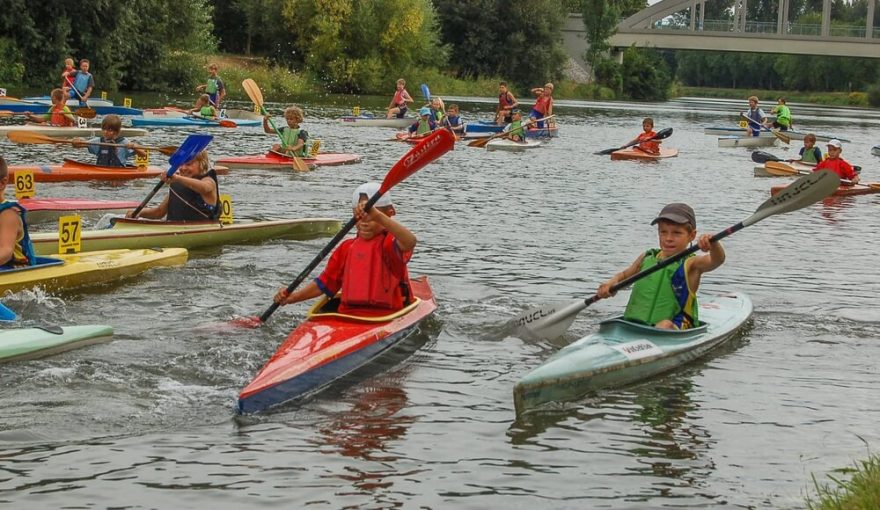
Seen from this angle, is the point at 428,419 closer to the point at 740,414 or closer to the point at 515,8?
the point at 740,414

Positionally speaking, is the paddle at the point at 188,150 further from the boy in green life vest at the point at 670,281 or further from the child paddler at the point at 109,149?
the child paddler at the point at 109,149

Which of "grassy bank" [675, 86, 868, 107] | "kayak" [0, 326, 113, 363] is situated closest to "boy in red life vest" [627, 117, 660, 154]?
"kayak" [0, 326, 113, 363]

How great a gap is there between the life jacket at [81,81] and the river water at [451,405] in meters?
17.9

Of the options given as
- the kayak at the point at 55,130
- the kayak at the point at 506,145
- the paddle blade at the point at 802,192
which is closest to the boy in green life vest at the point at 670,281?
the paddle blade at the point at 802,192

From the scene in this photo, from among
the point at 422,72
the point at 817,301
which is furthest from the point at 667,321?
the point at 422,72

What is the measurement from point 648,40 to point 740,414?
260 ft

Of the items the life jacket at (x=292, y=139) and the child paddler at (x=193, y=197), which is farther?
the life jacket at (x=292, y=139)

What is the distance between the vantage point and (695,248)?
320 inches

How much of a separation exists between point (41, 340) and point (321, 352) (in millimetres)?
1957

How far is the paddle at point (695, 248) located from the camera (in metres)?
8.27

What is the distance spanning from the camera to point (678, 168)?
25.5 metres

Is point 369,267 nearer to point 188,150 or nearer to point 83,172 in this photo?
point 188,150

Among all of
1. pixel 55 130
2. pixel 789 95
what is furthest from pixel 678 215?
pixel 789 95

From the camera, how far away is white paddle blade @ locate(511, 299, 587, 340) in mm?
9016
